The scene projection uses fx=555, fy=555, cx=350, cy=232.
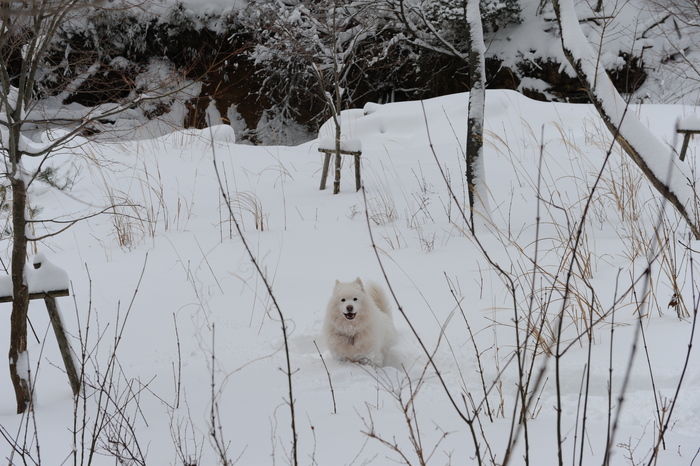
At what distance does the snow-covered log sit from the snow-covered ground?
1.09 ft

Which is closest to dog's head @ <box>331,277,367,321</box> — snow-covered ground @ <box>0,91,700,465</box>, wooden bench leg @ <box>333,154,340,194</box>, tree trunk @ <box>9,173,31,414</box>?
snow-covered ground @ <box>0,91,700,465</box>

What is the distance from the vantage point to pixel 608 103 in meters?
3.29

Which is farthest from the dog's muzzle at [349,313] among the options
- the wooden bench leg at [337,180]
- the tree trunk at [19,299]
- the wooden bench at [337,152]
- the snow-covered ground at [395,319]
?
the wooden bench leg at [337,180]

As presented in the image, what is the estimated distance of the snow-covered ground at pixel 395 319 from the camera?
1986 mm

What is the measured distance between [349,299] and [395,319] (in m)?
0.83

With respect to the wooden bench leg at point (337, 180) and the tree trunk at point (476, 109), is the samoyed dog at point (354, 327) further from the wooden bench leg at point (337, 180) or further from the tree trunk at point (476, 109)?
the wooden bench leg at point (337, 180)

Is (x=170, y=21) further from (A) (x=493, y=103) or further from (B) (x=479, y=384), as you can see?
(B) (x=479, y=384)

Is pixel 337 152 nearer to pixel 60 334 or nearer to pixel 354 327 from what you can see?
pixel 354 327

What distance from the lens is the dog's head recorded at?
2984mm

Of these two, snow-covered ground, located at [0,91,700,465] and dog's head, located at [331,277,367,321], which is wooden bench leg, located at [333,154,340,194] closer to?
snow-covered ground, located at [0,91,700,465]

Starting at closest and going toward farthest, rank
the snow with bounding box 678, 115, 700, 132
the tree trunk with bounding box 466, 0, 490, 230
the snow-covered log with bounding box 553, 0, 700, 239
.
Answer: the snow-covered log with bounding box 553, 0, 700, 239 → the tree trunk with bounding box 466, 0, 490, 230 → the snow with bounding box 678, 115, 700, 132

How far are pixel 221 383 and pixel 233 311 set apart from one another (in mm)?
930

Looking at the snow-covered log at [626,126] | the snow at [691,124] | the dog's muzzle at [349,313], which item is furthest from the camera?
the snow at [691,124]

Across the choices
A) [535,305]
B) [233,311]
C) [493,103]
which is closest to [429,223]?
[535,305]
